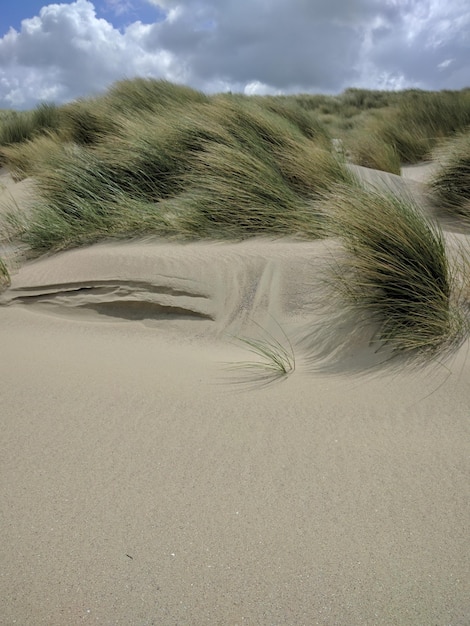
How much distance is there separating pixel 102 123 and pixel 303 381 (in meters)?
6.71

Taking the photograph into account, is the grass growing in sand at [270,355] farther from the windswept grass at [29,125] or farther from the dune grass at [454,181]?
the windswept grass at [29,125]

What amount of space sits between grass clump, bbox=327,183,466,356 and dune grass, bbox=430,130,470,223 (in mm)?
2448

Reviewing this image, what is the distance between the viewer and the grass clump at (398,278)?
2.55m

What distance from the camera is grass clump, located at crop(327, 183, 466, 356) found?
2551mm

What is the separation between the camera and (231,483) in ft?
6.01

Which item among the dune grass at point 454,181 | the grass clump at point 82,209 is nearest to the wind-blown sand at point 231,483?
the grass clump at point 82,209

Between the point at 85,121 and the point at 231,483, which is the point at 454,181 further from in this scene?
the point at 85,121

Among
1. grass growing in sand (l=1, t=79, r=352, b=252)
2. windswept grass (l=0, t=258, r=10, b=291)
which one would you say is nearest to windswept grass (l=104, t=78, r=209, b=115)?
grass growing in sand (l=1, t=79, r=352, b=252)

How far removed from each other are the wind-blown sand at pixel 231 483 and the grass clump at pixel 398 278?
0.50ft

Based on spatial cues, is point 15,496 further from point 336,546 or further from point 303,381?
point 303,381

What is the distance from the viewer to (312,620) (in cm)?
138

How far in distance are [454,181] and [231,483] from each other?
183 inches

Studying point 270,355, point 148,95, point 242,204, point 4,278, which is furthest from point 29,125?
point 270,355

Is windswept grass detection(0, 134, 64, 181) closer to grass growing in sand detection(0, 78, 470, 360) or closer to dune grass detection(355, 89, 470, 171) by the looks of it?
grass growing in sand detection(0, 78, 470, 360)
